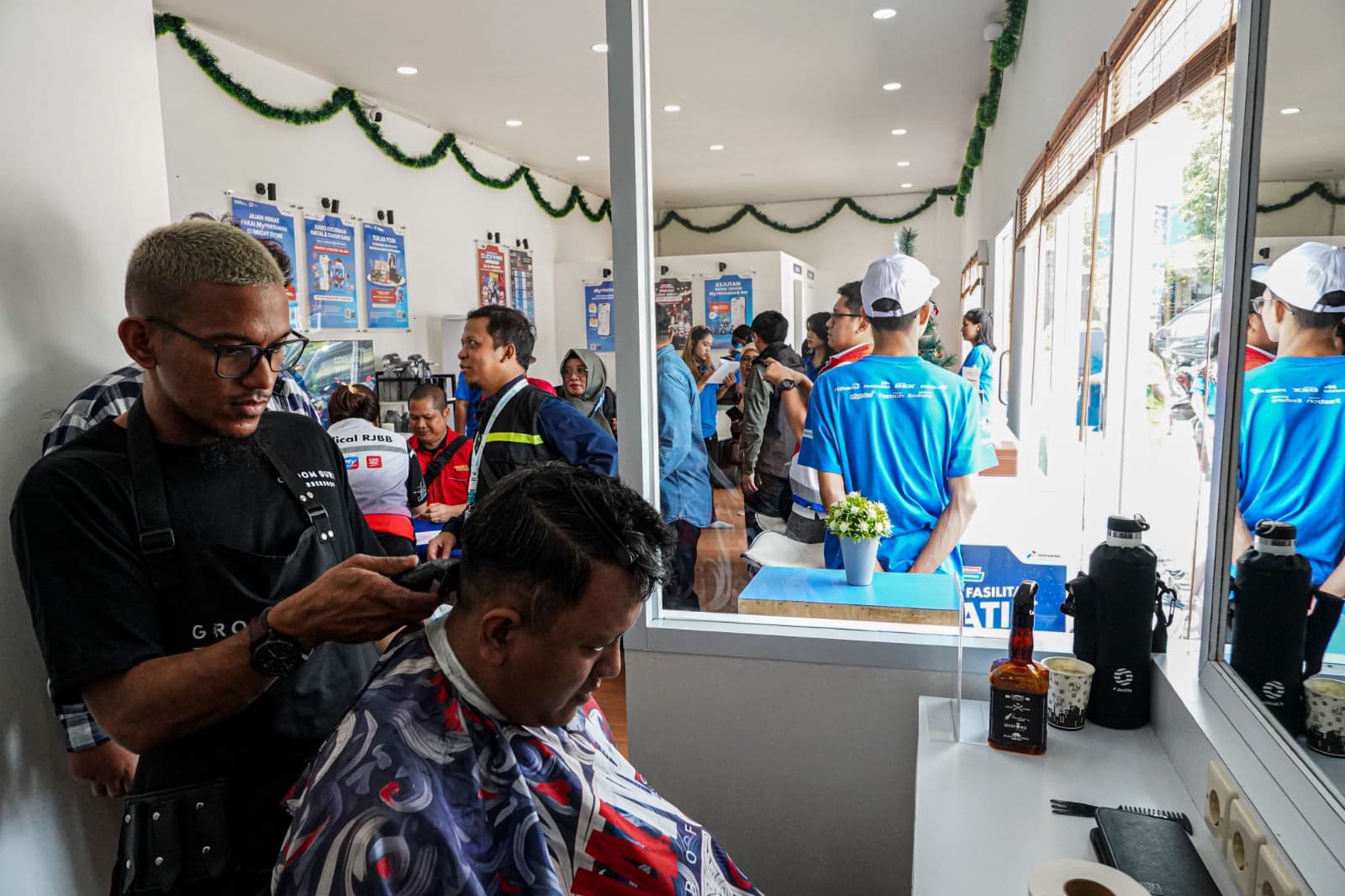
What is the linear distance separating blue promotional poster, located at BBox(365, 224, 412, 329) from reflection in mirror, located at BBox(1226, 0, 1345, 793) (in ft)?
20.7

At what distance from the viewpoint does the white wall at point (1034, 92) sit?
2.46m

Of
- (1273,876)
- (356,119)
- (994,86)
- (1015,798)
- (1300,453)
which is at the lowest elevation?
(1015,798)

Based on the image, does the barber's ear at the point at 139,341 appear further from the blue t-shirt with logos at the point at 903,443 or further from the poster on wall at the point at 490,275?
the poster on wall at the point at 490,275

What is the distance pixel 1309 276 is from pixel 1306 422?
7.2 inches

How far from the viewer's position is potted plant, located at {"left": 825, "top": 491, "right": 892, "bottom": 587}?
2061mm

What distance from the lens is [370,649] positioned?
1572 millimetres

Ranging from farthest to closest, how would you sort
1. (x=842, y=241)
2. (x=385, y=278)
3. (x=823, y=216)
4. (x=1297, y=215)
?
(x=385, y=278) < (x=823, y=216) < (x=842, y=241) < (x=1297, y=215)

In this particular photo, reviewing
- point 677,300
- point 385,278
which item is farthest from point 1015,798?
point 385,278

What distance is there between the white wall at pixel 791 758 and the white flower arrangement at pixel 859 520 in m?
0.34

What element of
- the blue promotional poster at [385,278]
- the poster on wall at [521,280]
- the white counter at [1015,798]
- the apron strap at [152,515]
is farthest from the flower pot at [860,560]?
the poster on wall at [521,280]

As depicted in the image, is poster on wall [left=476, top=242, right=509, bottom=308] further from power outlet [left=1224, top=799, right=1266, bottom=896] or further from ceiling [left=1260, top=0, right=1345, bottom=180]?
power outlet [left=1224, top=799, right=1266, bottom=896]

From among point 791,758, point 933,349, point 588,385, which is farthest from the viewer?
point 588,385

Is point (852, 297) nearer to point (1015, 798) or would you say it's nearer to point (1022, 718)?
point (1022, 718)

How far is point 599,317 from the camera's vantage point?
439cm
